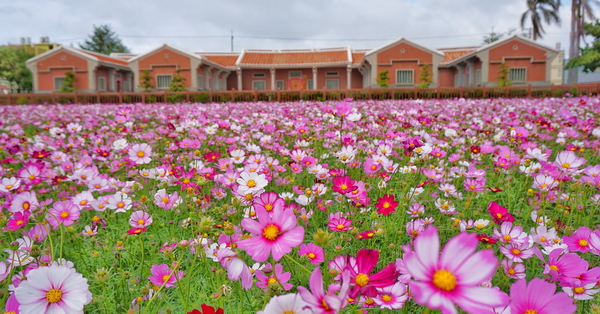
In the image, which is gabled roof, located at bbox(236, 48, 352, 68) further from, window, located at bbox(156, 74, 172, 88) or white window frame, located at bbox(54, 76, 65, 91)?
white window frame, located at bbox(54, 76, 65, 91)

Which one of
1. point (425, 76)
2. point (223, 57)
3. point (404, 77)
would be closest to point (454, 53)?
point (404, 77)

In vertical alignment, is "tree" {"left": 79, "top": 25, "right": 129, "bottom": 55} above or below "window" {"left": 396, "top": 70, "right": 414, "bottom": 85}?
above

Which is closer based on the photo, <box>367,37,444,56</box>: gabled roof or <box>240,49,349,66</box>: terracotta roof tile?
<box>367,37,444,56</box>: gabled roof

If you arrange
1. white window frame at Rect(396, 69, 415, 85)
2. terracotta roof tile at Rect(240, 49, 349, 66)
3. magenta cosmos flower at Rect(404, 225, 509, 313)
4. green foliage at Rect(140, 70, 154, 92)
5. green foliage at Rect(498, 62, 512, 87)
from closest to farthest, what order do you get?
1. magenta cosmos flower at Rect(404, 225, 509, 313)
2. green foliage at Rect(498, 62, 512, 87)
3. green foliage at Rect(140, 70, 154, 92)
4. white window frame at Rect(396, 69, 415, 85)
5. terracotta roof tile at Rect(240, 49, 349, 66)

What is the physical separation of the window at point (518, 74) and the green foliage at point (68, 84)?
24.6m

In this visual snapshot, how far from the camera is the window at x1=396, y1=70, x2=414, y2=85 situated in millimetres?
21188

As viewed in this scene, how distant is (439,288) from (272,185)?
1739 millimetres

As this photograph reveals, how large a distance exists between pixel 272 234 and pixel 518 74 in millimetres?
23623

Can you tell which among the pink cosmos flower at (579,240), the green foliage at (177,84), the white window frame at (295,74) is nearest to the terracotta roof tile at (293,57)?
the white window frame at (295,74)

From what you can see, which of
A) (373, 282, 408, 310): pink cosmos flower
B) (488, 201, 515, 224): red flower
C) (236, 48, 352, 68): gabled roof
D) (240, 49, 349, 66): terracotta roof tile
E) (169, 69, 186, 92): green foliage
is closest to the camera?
(373, 282, 408, 310): pink cosmos flower

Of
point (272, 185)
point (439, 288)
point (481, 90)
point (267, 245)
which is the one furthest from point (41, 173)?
point (481, 90)

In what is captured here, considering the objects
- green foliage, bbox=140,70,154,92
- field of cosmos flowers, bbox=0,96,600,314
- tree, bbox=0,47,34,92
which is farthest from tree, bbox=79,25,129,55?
field of cosmos flowers, bbox=0,96,600,314

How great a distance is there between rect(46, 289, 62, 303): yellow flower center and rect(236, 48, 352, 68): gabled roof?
23.5 m

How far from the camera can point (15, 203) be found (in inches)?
56.2
